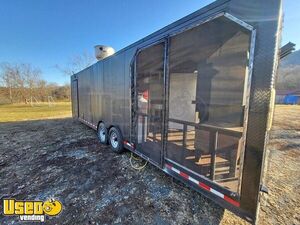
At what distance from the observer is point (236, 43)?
2.71 meters

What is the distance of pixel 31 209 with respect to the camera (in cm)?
218

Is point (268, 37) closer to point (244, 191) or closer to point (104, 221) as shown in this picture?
point (244, 191)

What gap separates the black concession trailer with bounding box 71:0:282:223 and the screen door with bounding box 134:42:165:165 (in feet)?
0.08

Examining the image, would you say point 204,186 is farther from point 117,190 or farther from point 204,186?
point 117,190

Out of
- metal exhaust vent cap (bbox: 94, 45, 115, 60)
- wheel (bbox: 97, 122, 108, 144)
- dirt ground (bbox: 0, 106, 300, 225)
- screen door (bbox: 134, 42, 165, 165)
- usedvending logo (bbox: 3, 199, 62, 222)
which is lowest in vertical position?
usedvending logo (bbox: 3, 199, 62, 222)

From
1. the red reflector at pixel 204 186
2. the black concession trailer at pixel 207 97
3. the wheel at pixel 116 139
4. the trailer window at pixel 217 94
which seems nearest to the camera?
the black concession trailer at pixel 207 97

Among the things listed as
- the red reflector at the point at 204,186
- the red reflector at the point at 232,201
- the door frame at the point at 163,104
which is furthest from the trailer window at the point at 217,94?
the red reflector at the point at 232,201

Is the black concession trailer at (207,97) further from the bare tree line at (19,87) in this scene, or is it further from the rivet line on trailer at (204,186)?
the bare tree line at (19,87)

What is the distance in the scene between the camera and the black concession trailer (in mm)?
1362

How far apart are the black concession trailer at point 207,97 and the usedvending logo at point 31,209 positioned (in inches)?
65.1

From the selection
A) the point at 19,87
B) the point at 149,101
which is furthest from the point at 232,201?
the point at 19,87

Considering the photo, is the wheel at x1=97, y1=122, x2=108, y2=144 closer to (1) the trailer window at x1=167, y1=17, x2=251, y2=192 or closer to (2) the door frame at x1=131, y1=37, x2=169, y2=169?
(2) the door frame at x1=131, y1=37, x2=169, y2=169

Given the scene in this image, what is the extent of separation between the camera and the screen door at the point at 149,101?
3.11m

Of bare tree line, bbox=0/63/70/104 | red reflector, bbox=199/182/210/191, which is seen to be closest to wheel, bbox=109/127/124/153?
red reflector, bbox=199/182/210/191
